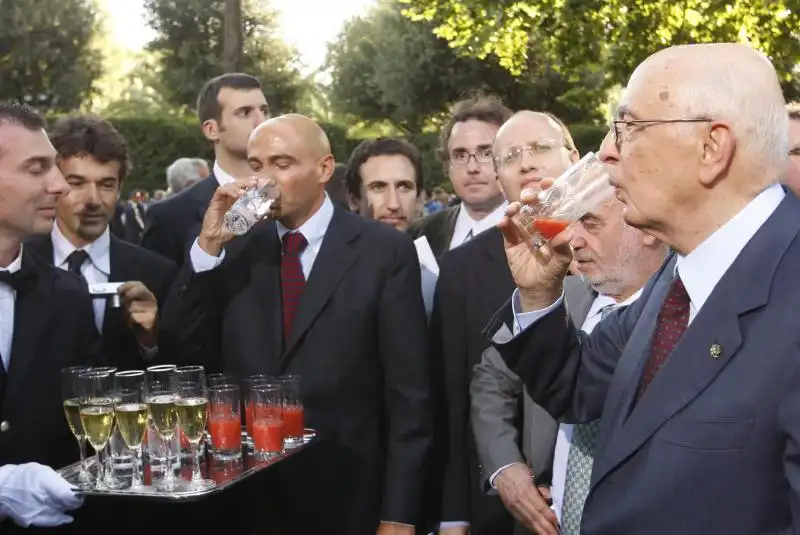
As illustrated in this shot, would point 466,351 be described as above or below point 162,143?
below

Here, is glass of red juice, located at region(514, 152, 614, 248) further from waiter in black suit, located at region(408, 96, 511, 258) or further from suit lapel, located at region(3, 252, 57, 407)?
waiter in black suit, located at region(408, 96, 511, 258)

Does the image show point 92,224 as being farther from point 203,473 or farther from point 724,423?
point 724,423

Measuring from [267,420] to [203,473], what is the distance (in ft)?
1.04

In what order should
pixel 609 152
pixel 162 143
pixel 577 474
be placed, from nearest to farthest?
pixel 609 152 < pixel 577 474 < pixel 162 143

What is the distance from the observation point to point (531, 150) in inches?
166

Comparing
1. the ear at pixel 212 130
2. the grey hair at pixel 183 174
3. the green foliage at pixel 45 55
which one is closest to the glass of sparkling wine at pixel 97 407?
the ear at pixel 212 130

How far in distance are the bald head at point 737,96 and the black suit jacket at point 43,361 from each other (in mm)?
2504

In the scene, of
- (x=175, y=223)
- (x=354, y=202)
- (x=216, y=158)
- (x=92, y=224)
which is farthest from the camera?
(x=216, y=158)

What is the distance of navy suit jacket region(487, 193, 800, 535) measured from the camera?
2.02 metres

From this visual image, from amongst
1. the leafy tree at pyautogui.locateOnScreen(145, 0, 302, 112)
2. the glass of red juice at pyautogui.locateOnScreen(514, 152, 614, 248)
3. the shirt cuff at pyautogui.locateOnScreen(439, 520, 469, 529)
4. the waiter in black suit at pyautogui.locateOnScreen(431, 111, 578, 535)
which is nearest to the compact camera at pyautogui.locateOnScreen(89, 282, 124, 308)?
the waiter in black suit at pyautogui.locateOnScreen(431, 111, 578, 535)

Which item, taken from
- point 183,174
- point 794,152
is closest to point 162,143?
point 183,174

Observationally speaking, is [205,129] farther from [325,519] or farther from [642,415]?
[642,415]

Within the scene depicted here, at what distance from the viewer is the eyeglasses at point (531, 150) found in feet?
13.9

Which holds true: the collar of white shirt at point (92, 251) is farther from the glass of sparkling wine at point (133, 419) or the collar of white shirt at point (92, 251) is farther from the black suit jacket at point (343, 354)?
the glass of sparkling wine at point (133, 419)
